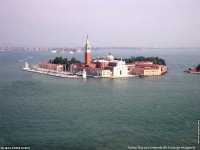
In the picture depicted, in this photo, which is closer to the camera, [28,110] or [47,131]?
[47,131]

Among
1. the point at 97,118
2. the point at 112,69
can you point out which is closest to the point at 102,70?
the point at 112,69

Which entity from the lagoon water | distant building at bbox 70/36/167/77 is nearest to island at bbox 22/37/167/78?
distant building at bbox 70/36/167/77

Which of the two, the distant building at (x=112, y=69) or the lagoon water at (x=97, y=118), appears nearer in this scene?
the lagoon water at (x=97, y=118)

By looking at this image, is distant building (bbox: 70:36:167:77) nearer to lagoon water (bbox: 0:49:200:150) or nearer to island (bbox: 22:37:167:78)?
island (bbox: 22:37:167:78)

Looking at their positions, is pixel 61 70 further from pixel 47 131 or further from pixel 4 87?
pixel 47 131

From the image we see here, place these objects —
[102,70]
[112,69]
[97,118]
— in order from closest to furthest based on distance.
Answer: [97,118] < [102,70] < [112,69]

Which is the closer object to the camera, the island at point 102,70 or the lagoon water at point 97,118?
the lagoon water at point 97,118

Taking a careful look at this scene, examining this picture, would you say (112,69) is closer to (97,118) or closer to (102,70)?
(102,70)

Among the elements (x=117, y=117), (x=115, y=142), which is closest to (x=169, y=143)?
(x=115, y=142)

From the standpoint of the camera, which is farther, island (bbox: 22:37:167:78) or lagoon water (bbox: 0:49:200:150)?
island (bbox: 22:37:167:78)

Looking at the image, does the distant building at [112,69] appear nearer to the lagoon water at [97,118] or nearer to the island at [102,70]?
the island at [102,70]

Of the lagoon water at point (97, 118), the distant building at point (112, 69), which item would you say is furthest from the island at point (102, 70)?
the lagoon water at point (97, 118)
